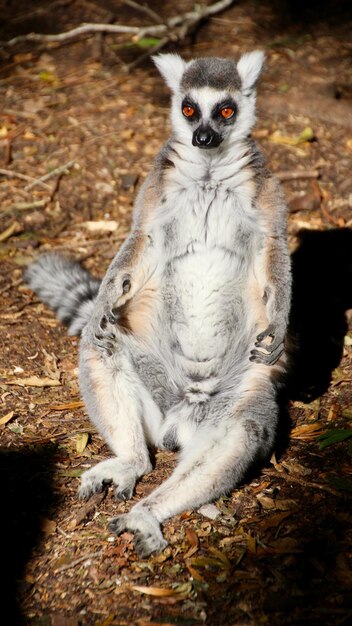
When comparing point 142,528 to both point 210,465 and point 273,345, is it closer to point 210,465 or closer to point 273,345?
point 210,465

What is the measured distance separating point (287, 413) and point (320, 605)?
1818mm

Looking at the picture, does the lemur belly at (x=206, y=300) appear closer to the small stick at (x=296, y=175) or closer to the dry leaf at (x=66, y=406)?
the dry leaf at (x=66, y=406)

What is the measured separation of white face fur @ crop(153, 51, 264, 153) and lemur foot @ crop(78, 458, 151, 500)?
1.92 meters

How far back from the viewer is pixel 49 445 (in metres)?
4.79

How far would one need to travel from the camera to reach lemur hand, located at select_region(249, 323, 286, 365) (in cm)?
448

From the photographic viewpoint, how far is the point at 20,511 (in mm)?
4219

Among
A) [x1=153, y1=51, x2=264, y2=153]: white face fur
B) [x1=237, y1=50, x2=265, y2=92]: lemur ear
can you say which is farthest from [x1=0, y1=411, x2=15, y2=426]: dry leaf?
[x1=237, y1=50, x2=265, y2=92]: lemur ear

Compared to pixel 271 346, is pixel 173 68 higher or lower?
higher

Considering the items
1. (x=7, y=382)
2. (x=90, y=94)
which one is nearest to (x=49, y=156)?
(x=90, y=94)

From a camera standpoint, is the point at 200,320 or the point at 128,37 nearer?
the point at 200,320

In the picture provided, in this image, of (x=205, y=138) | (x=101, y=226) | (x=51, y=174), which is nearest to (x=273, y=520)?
(x=205, y=138)

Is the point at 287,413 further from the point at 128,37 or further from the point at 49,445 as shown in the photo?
the point at 128,37

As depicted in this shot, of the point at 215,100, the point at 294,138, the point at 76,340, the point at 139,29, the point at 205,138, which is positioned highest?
the point at 215,100

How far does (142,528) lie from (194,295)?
146cm
